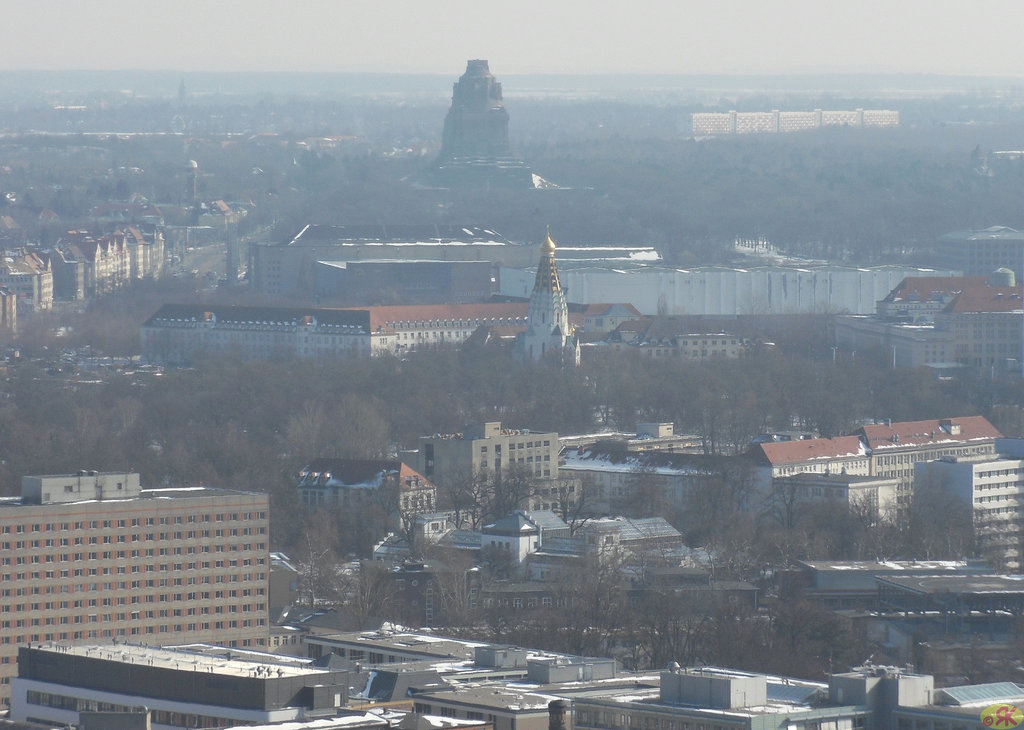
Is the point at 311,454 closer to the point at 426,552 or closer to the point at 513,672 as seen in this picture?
the point at 426,552

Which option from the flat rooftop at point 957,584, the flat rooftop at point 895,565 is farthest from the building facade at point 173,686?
the flat rooftop at point 895,565

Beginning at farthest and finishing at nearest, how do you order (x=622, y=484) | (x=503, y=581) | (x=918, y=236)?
(x=918, y=236) < (x=622, y=484) < (x=503, y=581)

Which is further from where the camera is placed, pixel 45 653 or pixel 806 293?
pixel 806 293

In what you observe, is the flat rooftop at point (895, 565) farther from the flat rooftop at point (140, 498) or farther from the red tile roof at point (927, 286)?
the red tile roof at point (927, 286)

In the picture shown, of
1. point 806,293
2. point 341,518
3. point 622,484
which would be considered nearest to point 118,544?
point 341,518

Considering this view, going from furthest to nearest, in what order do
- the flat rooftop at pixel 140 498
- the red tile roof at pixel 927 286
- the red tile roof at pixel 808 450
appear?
1. the red tile roof at pixel 927 286
2. the red tile roof at pixel 808 450
3. the flat rooftop at pixel 140 498

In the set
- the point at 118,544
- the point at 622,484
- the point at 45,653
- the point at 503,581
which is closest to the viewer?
the point at 45,653
